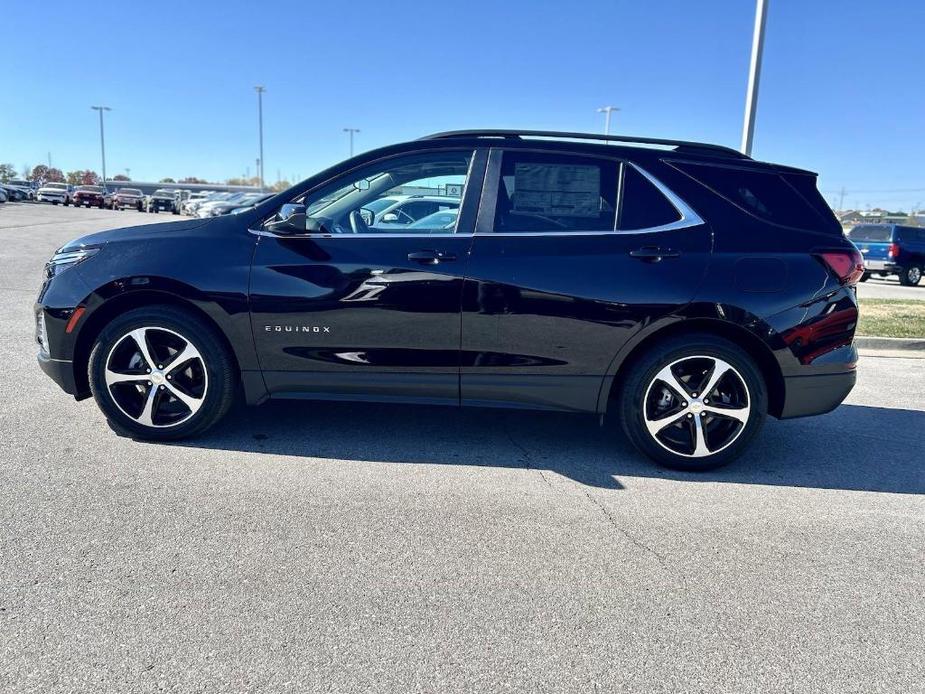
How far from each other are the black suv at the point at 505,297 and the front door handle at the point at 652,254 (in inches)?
0.5

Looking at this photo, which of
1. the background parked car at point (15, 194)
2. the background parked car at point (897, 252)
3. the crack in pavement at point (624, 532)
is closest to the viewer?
the crack in pavement at point (624, 532)

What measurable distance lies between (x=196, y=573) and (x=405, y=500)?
1.10m

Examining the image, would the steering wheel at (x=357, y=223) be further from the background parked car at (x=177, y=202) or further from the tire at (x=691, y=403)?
the background parked car at (x=177, y=202)

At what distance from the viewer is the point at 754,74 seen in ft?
33.2

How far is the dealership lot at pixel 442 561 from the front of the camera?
2.29 m

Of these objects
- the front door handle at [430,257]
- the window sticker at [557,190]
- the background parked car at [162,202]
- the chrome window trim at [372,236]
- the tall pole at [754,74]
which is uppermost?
the tall pole at [754,74]

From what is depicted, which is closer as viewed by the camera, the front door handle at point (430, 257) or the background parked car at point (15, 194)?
the front door handle at point (430, 257)

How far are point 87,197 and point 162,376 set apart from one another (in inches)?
2035

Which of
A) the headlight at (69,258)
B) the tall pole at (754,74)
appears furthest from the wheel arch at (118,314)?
the tall pole at (754,74)

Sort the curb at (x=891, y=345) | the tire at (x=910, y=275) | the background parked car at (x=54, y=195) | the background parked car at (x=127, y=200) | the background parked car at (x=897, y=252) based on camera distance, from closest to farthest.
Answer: the curb at (x=891, y=345) < the background parked car at (x=897, y=252) < the tire at (x=910, y=275) < the background parked car at (x=127, y=200) < the background parked car at (x=54, y=195)

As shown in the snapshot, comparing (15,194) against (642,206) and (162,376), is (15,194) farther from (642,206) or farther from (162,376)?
(642,206)

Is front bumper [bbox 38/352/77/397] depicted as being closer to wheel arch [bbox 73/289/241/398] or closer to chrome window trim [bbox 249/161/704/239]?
wheel arch [bbox 73/289/241/398]

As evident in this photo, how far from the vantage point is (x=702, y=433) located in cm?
402

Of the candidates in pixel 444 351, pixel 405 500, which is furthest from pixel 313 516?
pixel 444 351
